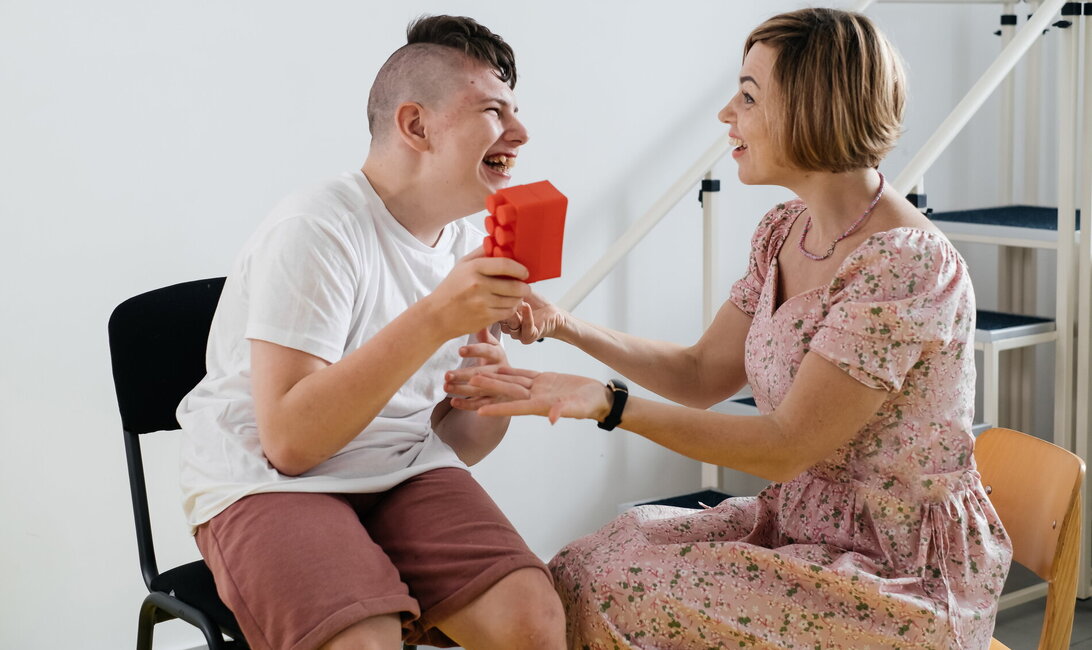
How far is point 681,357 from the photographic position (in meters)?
1.88

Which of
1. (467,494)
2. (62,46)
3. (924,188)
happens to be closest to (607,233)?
(924,188)

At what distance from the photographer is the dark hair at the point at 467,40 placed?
1686 mm

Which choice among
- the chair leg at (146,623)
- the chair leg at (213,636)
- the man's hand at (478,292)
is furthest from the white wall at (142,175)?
the man's hand at (478,292)

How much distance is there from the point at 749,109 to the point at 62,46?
1.49 metres

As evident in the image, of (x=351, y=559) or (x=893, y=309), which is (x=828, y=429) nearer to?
(x=893, y=309)

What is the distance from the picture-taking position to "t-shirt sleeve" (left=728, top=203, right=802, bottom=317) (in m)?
1.78

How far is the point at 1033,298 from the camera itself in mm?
3357

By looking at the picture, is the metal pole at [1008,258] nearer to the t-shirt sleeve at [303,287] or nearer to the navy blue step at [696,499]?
the navy blue step at [696,499]

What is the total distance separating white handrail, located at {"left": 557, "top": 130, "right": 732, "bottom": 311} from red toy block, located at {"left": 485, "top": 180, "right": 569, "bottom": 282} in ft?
4.09

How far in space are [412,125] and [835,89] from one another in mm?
592

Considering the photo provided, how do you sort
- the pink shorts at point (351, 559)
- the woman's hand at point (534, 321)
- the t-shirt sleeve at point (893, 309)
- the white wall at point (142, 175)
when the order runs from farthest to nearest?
the white wall at point (142, 175) → the woman's hand at point (534, 321) → the t-shirt sleeve at point (893, 309) → the pink shorts at point (351, 559)

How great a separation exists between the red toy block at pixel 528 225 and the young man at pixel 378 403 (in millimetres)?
25

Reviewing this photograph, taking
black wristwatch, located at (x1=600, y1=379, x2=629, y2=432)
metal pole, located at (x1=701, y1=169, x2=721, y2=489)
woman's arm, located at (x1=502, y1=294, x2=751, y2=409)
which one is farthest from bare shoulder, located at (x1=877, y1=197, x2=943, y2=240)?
metal pole, located at (x1=701, y1=169, x2=721, y2=489)

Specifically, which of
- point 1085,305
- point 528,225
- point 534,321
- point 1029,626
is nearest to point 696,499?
point 1029,626
